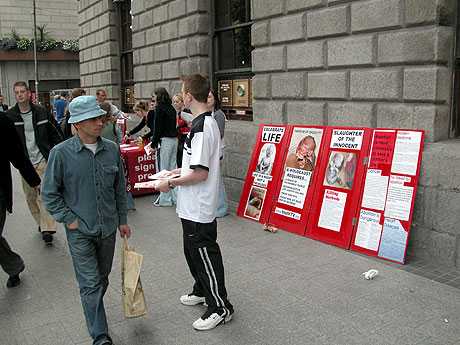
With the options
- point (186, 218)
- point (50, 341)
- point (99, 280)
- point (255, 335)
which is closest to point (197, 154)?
point (186, 218)

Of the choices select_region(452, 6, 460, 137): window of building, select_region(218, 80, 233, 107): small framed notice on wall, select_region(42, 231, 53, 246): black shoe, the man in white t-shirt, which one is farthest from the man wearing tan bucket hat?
select_region(218, 80, 233, 107): small framed notice on wall

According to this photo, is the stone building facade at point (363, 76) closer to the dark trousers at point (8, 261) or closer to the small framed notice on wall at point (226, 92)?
the small framed notice on wall at point (226, 92)

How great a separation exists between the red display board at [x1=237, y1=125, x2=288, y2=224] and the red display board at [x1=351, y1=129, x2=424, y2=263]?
1552 millimetres

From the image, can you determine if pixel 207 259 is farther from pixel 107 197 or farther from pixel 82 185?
pixel 82 185

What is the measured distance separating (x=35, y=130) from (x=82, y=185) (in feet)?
10.2

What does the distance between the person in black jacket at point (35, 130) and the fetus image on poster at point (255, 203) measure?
272 centimetres

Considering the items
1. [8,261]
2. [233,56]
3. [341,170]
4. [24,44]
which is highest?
[24,44]

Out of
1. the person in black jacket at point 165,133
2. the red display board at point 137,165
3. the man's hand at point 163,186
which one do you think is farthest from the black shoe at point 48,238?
the man's hand at point 163,186

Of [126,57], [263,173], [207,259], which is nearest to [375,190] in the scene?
[263,173]

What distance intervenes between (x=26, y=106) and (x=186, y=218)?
3.40 meters

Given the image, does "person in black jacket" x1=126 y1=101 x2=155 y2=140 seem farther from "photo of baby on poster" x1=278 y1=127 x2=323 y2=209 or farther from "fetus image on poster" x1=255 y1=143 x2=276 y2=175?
"photo of baby on poster" x1=278 y1=127 x2=323 y2=209

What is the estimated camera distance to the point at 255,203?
708cm

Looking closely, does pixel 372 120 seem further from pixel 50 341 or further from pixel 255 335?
pixel 50 341

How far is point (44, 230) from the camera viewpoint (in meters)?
6.42
